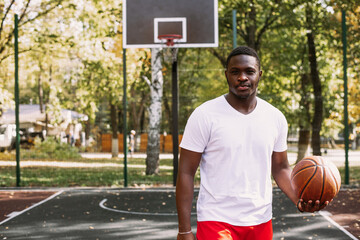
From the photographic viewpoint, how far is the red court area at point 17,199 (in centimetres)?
811

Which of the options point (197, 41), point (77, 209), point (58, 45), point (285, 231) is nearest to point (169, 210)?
point (77, 209)

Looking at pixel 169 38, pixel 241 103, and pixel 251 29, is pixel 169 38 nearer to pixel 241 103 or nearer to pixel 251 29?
pixel 251 29

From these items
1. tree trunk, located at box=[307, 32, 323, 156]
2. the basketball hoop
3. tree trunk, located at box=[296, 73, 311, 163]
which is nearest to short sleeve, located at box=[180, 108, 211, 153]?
the basketball hoop

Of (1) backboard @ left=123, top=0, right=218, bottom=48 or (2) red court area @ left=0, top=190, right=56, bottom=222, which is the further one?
(1) backboard @ left=123, top=0, right=218, bottom=48

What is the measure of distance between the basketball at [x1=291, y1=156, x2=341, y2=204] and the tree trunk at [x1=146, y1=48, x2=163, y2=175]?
9.15 metres

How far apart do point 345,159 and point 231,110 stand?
8853 millimetres

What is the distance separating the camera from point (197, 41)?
1034 cm

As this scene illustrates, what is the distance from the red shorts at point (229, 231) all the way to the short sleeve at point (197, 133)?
15.8 inches

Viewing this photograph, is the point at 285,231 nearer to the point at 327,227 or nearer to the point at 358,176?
the point at 327,227

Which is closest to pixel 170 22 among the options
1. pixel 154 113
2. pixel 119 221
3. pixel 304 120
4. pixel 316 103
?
pixel 154 113

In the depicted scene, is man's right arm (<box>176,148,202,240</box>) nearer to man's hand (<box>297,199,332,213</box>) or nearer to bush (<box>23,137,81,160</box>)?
man's hand (<box>297,199,332,213</box>)

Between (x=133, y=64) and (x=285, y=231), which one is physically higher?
(x=133, y=64)

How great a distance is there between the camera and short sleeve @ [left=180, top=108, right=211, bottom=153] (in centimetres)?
254

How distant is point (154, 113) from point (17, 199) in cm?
411
